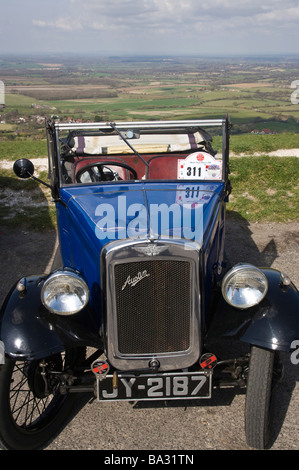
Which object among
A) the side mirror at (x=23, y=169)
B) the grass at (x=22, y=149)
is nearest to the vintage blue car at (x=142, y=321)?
the side mirror at (x=23, y=169)

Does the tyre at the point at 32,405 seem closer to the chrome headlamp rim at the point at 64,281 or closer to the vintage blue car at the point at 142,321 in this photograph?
the vintage blue car at the point at 142,321

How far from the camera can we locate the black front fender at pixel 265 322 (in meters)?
2.70

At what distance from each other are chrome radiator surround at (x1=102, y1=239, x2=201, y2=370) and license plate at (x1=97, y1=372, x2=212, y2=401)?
121mm

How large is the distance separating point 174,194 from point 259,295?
1169mm

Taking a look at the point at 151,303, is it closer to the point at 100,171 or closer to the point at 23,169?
the point at 23,169

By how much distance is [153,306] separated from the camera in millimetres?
2660

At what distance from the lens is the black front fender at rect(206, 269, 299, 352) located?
2699 mm

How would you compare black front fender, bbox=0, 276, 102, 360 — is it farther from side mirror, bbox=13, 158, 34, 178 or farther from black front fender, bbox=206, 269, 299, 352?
side mirror, bbox=13, 158, 34, 178

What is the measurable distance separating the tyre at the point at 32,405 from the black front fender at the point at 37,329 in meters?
0.15

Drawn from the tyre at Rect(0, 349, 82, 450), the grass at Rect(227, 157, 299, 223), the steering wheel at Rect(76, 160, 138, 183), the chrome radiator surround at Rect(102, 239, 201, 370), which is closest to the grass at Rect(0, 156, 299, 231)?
the grass at Rect(227, 157, 299, 223)

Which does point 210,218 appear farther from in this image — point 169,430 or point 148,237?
point 169,430

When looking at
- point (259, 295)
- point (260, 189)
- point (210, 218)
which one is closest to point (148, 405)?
point (259, 295)

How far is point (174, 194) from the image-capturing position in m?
3.48
